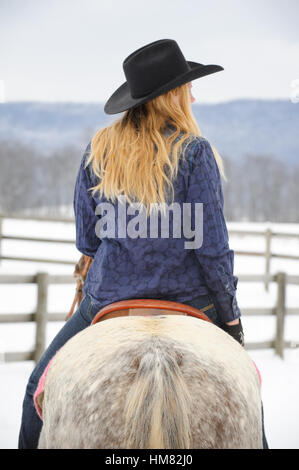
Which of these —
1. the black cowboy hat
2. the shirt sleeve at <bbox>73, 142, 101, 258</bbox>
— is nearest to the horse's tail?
the shirt sleeve at <bbox>73, 142, 101, 258</bbox>

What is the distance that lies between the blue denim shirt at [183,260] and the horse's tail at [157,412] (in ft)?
1.32

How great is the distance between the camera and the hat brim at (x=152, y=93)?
1.32 metres

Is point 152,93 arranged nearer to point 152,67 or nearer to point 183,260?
point 152,67

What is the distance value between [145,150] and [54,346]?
686 millimetres

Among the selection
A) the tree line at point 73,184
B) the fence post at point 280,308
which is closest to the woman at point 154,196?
the fence post at point 280,308

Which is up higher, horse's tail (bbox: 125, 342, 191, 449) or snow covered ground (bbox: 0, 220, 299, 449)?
horse's tail (bbox: 125, 342, 191, 449)

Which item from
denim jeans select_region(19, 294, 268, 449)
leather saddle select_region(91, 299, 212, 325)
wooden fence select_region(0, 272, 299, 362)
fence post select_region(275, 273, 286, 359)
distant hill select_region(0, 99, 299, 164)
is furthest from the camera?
distant hill select_region(0, 99, 299, 164)

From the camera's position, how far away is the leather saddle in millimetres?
1178

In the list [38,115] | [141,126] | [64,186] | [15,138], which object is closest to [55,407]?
[141,126]

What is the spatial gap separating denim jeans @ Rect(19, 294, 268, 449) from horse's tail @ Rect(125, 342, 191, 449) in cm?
46

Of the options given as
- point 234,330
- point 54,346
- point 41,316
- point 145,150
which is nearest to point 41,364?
point 54,346

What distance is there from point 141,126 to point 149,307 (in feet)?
1.89

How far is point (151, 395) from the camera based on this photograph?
824 millimetres

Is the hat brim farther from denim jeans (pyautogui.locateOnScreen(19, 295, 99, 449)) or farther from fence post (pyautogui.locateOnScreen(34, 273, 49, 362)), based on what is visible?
fence post (pyautogui.locateOnScreen(34, 273, 49, 362))
